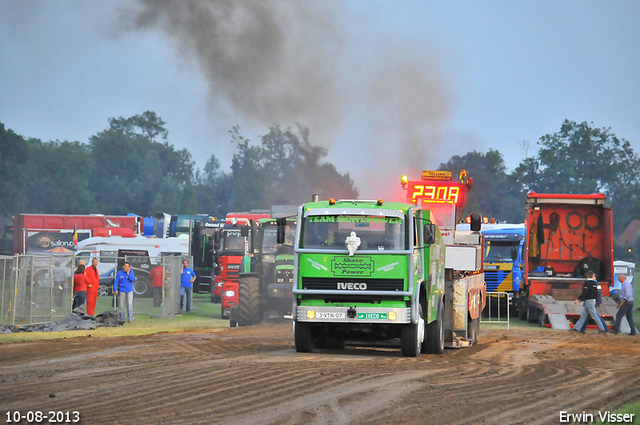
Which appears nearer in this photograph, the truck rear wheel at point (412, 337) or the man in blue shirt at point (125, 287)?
the truck rear wheel at point (412, 337)

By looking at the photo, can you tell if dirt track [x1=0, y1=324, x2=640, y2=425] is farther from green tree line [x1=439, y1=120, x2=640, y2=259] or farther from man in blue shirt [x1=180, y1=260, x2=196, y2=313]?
green tree line [x1=439, y1=120, x2=640, y2=259]

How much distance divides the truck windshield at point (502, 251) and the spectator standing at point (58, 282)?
15.0 metres

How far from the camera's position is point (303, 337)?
50.2ft

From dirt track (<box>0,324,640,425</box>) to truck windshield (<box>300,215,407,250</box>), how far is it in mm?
2056

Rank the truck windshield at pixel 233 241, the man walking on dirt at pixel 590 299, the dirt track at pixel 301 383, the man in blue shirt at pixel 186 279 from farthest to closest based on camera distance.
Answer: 1. the truck windshield at pixel 233 241
2. the man in blue shirt at pixel 186 279
3. the man walking on dirt at pixel 590 299
4. the dirt track at pixel 301 383

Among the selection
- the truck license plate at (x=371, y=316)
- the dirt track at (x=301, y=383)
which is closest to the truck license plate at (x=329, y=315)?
the truck license plate at (x=371, y=316)

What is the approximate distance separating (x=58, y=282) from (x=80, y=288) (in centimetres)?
66

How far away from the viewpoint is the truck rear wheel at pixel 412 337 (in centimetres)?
1459

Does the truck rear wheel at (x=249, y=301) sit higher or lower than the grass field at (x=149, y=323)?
higher

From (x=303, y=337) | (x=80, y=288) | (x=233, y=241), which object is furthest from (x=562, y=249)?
(x=80, y=288)

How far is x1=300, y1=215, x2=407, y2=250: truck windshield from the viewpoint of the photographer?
1447 cm

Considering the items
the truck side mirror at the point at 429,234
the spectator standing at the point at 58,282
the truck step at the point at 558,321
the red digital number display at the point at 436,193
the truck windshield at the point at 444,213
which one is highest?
the red digital number display at the point at 436,193

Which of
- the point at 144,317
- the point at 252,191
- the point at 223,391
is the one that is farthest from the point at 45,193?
the point at 223,391

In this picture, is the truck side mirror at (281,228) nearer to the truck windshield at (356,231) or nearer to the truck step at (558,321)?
the truck windshield at (356,231)
